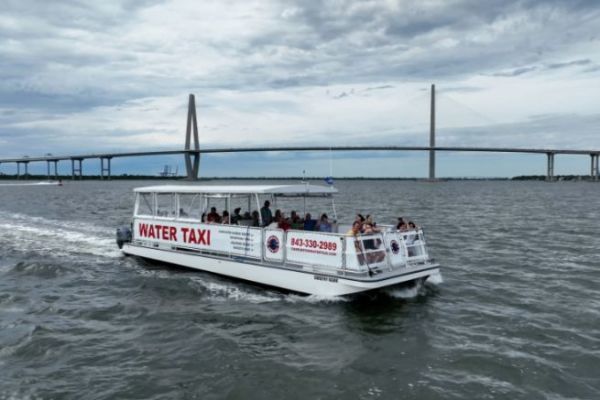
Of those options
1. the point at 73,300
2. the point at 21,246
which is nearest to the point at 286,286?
the point at 73,300

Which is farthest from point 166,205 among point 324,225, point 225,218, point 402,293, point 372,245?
point 402,293

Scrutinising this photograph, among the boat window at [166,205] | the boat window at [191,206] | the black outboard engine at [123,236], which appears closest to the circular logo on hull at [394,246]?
the boat window at [191,206]

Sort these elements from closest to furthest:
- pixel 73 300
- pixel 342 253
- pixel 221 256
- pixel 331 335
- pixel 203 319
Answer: pixel 331 335
pixel 203 319
pixel 342 253
pixel 73 300
pixel 221 256

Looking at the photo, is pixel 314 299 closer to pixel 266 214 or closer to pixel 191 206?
pixel 266 214

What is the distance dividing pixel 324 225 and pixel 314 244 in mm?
1454

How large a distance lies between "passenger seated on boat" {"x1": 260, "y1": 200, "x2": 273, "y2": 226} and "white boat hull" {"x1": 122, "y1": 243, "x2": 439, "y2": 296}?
4.00ft

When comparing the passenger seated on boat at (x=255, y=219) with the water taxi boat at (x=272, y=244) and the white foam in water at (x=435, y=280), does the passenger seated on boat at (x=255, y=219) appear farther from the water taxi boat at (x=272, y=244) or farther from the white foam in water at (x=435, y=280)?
the white foam in water at (x=435, y=280)

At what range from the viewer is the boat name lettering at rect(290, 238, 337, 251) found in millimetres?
12070

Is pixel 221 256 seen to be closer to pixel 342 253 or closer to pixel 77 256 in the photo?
pixel 342 253

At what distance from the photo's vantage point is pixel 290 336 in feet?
32.9

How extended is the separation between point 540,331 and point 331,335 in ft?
13.1

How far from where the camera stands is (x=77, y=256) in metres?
18.7

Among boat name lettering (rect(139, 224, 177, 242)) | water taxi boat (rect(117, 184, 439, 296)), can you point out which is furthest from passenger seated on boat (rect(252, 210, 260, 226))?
boat name lettering (rect(139, 224, 177, 242))

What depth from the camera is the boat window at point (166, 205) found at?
659 inches
